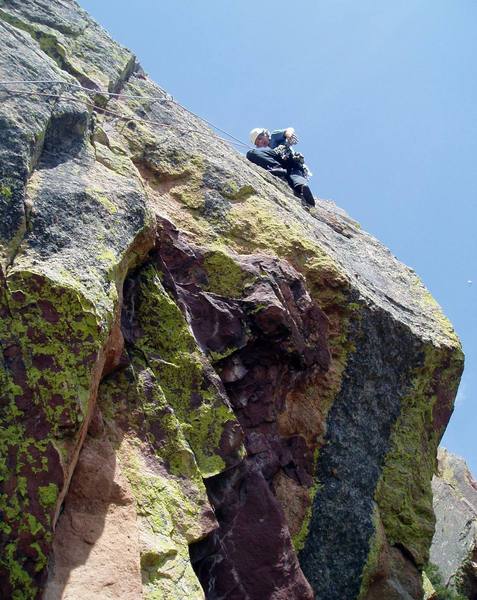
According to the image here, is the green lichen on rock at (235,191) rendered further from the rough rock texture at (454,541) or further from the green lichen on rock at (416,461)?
the rough rock texture at (454,541)

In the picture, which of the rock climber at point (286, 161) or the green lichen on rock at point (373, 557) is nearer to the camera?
the green lichen on rock at point (373, 557)

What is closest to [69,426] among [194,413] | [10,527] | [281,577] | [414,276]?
[10,527]

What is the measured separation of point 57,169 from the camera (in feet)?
28.8

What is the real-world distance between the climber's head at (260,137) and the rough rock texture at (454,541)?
380 inches

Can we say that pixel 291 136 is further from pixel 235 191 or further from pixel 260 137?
pixel 235 191

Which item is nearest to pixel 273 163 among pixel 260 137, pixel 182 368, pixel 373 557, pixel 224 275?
pixel 260 137

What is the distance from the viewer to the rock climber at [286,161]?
1645 centimetres

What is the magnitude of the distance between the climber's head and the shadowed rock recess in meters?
3.76

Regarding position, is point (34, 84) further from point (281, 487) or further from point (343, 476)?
point (343, 476)

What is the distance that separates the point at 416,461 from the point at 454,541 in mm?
6958

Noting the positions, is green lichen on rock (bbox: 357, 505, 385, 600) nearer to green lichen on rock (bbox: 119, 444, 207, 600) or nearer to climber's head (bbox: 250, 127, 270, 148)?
green lichen on rock (bbox: 119, 444, 207, 600)

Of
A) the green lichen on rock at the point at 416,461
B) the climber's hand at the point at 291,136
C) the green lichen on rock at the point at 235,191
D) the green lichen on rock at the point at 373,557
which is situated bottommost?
the green lichen on rock at the point at 373,557

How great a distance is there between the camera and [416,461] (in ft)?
40.1

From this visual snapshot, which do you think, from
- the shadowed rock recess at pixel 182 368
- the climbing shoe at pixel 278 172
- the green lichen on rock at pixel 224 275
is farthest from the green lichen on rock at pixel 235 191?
the climbing shoe at pixel 278 172
